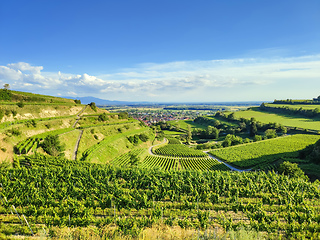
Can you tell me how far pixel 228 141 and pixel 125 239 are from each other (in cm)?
9490

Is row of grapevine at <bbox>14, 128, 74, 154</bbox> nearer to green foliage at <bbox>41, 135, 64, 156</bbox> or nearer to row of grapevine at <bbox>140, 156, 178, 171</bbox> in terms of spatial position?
green foliage at <bbox>41, 135, 64, 156</bbox>

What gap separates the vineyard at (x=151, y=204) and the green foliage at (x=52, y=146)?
921 cm

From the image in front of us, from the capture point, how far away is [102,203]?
19.9 m

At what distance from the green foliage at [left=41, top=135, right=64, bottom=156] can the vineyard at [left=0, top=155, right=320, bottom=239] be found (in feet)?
30.2

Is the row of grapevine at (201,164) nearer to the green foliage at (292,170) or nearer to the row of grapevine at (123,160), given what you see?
the green foliage at (292,170)

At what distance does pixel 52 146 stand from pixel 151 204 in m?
38.1

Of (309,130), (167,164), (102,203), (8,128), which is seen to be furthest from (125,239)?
(309,130)

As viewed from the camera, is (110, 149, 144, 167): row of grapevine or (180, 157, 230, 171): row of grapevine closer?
(110, 149, 144, 167): row of grapevine

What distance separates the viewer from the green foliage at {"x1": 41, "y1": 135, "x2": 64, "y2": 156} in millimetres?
42844

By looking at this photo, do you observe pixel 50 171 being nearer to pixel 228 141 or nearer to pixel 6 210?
pixel 6 210

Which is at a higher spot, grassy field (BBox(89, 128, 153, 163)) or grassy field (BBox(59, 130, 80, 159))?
grassy field (BBox(59, 130, 80, 159))

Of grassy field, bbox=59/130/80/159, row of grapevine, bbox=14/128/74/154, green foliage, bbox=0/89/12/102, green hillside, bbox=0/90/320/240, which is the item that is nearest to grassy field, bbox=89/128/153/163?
green hillside, bbox=0/90/320/240

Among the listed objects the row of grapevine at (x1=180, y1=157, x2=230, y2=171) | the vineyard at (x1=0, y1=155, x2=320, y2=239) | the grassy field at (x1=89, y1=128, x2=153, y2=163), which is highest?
the vineyard at (x1=0, y1=155, x2=320, y2=239)

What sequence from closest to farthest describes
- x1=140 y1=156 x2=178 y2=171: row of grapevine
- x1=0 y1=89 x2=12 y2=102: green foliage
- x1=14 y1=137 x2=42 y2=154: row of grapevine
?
x1=14 y1=137 x2=42 y2=154: row of grapevine < x1=140 y1=156 x2=178 y2=171: row of grapevine < x1=0 y1=89 x2=12 y2=102: green foliage
